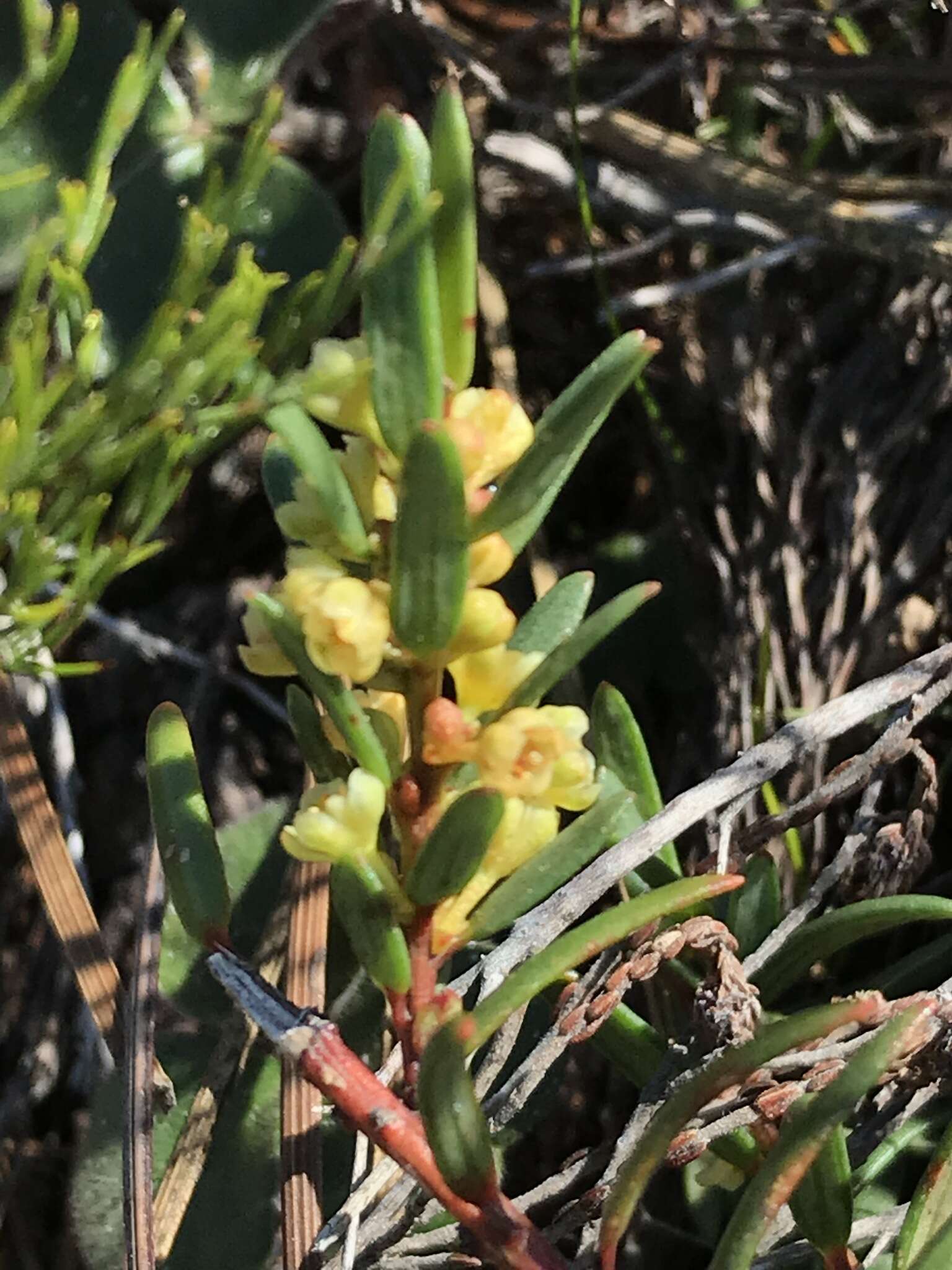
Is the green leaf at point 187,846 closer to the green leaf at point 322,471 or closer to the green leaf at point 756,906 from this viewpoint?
the green leaf at point 322,471

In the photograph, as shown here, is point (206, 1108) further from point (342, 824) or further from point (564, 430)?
point (564, 430)

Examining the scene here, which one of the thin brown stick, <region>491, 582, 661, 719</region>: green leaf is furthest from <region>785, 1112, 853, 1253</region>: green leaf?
<region>491, 582, 661, 719</region>: green leaf

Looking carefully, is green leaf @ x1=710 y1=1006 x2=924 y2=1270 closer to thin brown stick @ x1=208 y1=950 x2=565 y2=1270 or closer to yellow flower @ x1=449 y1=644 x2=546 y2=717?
thin brown stick @ x1=208 y1=950 x2=565 y2=1270

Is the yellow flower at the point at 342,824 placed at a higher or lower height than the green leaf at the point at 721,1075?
higher

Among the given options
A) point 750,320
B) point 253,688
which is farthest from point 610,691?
point 750,320

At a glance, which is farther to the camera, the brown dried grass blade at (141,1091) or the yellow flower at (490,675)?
the brown dried grass blade at (141,1091)

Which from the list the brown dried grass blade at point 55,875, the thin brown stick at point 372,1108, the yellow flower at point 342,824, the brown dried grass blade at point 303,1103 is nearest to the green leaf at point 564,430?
the yellow flower at point 342,824

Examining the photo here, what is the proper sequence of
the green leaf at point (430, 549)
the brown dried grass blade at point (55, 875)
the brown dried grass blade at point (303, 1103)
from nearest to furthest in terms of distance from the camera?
the green leaf at point (430, 549)
the brown dried grass blade at point (303, 1103)
the brown dried grass blade at point (55, 875)

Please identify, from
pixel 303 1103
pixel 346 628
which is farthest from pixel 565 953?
pixel 303 1103
